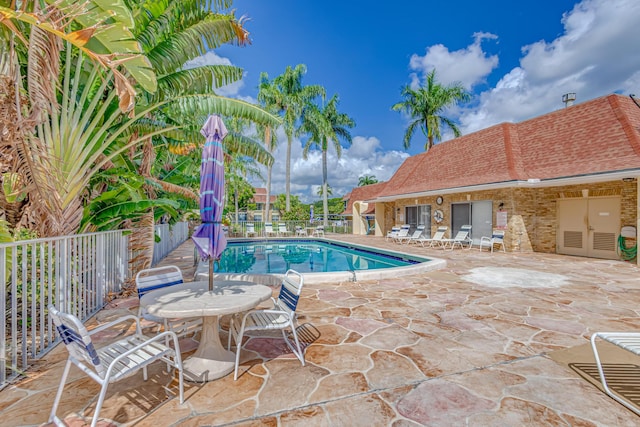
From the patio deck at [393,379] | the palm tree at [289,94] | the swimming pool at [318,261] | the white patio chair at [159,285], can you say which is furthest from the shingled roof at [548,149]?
the white patio chair at [159,285]

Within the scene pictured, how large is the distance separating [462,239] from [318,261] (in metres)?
7.28

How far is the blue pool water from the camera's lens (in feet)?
36.6

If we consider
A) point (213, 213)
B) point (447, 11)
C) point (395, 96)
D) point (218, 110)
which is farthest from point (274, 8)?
point (395, 96)

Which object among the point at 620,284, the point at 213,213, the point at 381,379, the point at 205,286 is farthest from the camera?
the point at 620,284

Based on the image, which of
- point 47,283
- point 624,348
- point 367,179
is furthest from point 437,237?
point 367,179

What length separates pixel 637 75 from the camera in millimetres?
15539

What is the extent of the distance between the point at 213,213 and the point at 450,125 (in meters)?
26.3

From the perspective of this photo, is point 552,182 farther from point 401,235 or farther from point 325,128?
point 325,128

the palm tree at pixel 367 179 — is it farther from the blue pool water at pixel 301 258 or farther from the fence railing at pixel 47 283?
the fence railing at pixel 47 283

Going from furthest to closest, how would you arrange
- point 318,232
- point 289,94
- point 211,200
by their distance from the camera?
point 289,94, point 318,232, point 211,200

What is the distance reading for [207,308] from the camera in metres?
2.67

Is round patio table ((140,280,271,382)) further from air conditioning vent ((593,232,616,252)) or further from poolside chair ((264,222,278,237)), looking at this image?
poolside chair ((264,222,278,237))

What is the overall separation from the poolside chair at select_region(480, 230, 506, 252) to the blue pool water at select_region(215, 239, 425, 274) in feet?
15.3

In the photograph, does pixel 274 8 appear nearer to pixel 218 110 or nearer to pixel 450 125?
pixel 218 110
